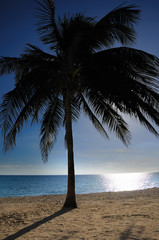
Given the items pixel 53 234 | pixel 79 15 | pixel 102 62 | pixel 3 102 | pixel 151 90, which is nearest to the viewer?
pixel 53 234

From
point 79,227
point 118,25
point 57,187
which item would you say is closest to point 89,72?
point 118,25

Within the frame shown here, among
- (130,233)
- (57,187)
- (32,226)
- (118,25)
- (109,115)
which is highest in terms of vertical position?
(118,25)

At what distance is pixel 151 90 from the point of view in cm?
561

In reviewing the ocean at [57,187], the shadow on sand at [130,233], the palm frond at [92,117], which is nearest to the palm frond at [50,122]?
the palm frond at [92,117]

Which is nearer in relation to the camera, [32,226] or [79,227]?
[79,227]

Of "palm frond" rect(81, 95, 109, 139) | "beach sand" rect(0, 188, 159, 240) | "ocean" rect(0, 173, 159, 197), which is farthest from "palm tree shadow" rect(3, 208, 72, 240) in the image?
"ocean" rect(0, 173, 159, 197)

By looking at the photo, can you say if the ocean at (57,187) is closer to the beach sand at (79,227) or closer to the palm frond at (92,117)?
the palm frond at (92,117)

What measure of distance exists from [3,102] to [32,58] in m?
2.02

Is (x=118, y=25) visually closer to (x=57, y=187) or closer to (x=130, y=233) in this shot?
(x=130, y=233)

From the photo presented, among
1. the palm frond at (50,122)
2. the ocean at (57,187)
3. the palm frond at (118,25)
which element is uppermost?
the palm frond at (118,25)

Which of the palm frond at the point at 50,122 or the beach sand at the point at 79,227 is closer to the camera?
the beach sand at the point at 79,227

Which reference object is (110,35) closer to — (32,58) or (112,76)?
(112,76)

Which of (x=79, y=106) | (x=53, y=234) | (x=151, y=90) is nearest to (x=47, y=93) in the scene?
A: (x=79, y=106)

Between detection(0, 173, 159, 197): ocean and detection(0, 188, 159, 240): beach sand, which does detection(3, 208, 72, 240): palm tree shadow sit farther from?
detection(0, 173, 159, 197): ocean
